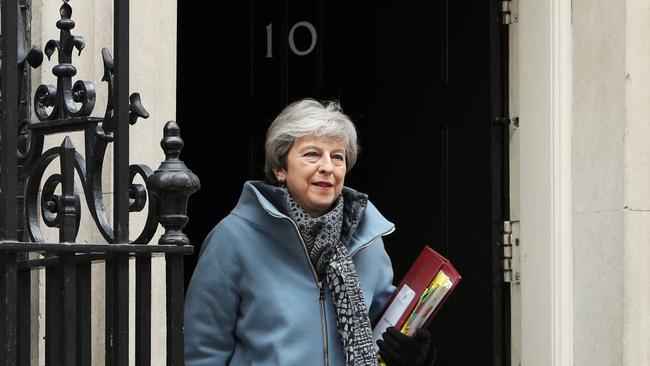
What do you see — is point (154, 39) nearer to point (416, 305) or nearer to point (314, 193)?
point (314, 193)

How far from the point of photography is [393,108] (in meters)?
6.75

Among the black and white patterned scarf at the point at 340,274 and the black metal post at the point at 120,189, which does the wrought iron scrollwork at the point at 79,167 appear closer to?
the black metal post at the point at 120,189

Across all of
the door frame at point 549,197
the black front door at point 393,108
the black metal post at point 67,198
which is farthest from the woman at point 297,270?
the black front door at point 393,108

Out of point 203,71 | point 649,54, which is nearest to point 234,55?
point 203,71

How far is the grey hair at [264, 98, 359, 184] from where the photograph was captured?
4.26m

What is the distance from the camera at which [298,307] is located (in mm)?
4176

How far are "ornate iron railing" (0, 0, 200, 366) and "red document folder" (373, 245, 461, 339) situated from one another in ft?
4.06

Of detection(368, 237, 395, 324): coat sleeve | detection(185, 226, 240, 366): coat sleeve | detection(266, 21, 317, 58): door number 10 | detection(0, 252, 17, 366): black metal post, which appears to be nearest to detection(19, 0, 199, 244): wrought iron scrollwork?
detection(0, 252, 17, 366): black metal post

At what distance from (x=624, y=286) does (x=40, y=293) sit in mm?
2572

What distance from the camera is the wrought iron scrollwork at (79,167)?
2.92 m

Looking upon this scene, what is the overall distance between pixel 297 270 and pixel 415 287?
1.15 feet

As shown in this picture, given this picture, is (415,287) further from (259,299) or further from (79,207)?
(79,207)

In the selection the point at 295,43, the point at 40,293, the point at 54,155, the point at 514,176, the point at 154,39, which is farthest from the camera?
the point at 295,43

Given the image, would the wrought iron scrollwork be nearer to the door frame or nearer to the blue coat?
the blue coat
